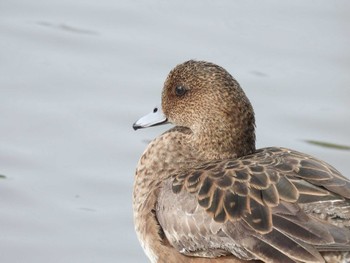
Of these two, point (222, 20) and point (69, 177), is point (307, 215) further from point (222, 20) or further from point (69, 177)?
point (222, 20)

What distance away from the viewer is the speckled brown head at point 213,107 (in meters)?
6.52

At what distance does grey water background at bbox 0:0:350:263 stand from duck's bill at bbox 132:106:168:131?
0.77 metres

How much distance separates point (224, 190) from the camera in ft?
19.6

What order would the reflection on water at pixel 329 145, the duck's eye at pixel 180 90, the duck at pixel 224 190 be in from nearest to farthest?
the duck at pixel 224 190
the duck's eye at pixel 180 90
the reflection on water at pixel 329 145

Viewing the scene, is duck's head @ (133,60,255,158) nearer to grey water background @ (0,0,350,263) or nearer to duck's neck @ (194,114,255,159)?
duck's neck @ (194,114,255,159)

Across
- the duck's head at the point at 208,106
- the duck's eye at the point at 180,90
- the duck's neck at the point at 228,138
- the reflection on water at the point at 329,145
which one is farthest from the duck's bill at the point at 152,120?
the reflection on water at the point at 329,145

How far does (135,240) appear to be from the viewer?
7250 mm

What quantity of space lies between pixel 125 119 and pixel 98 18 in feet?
4.46

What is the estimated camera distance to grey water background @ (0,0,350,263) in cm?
732

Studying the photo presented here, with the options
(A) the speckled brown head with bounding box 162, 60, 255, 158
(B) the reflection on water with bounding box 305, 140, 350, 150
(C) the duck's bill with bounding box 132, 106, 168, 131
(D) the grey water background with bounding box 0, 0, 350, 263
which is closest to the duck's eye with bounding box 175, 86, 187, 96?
(A) the speckled brown head with bounding box 162, 60, 255, 158

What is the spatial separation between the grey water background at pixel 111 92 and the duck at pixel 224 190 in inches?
30.3

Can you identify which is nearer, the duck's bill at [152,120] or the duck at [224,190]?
the duck at [224,190]

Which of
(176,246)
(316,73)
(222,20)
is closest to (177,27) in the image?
(222,20)

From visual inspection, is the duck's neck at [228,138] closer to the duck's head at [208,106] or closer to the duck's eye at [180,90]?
the duck's head at [208,106]
